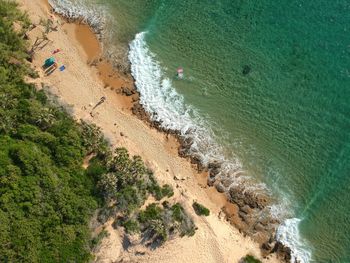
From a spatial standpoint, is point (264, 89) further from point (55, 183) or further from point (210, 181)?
point (55, 183)

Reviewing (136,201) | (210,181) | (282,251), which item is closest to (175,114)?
(210,181)

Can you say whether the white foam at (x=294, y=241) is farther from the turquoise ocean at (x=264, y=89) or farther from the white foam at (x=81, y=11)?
the white foam at (x=81, y=11)

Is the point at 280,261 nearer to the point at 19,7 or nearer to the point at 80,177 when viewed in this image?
the point at 80,177

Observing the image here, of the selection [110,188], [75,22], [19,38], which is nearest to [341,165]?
[110,188]

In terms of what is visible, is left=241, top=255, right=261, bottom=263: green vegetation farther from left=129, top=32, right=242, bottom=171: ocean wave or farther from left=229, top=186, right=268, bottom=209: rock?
left=129, top=32, right=242, bottom=171: ocean wave

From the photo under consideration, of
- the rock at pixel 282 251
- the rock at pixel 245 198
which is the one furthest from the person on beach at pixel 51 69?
the rock at pixel 282 251

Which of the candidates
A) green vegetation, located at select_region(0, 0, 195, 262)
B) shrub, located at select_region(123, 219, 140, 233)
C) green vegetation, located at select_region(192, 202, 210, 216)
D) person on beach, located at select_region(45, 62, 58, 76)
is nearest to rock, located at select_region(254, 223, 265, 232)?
green vegetation, located at select_region(192, 202, 210, 216)
